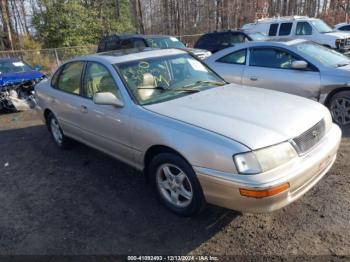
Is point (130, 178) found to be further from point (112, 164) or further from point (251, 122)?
point (251, 122)

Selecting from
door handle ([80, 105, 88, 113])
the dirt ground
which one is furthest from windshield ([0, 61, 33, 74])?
door handle ([80, 105, 88, 113])

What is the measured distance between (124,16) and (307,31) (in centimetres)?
1948

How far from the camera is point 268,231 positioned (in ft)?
10.2

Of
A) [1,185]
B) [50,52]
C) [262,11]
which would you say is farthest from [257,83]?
[262,11]

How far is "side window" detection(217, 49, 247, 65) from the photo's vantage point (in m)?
6.66

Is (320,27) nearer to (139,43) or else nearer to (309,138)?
(139,43)

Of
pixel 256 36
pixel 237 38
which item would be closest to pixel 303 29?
pixel 256 36

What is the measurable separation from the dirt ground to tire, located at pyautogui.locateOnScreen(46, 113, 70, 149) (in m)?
0.86

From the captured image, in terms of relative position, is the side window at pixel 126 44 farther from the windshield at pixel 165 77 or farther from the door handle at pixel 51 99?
the windshield at pixel 165 77

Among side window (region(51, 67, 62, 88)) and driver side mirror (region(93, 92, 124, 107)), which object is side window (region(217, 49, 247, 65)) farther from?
driver side mirror (region(93, 92, 124, 107))

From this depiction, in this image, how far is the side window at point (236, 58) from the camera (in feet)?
21.9

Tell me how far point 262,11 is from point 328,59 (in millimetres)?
33815

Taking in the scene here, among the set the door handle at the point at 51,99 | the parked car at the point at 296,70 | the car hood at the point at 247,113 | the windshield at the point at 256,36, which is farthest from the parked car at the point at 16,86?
the windshield at the point at 256,36

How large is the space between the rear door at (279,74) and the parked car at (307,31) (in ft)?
24.2
